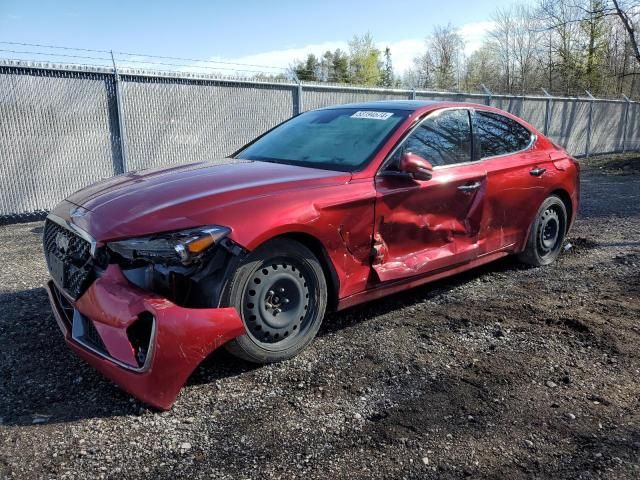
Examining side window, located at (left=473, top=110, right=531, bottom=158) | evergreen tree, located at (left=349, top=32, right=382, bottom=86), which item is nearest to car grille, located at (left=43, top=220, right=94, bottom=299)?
side window, located at (left=473, top=110, right=531, bottom=158)

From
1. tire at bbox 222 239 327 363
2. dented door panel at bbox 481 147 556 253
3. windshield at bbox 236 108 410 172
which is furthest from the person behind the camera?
dented door panel at bbox 481 147 556 253

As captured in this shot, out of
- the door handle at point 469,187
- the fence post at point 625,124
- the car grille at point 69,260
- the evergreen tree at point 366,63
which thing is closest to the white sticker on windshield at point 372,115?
the door handle at point 469,187

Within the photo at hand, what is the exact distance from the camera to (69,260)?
3.06 m

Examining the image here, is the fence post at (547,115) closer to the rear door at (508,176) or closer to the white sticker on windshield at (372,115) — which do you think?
the rear door at (508,176)

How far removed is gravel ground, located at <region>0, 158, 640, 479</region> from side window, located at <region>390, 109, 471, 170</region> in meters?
1.19

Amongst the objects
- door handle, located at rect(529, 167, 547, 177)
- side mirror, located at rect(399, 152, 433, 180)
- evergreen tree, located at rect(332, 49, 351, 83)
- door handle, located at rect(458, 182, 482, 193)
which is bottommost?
door handle, located at rect(458, 182, 482, 193)

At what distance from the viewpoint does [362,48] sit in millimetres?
72000

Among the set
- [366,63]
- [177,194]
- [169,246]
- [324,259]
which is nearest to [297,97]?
[324,259]

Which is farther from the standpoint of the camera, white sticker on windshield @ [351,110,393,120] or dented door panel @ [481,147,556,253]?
dented door panel @ [481,147,556,253]

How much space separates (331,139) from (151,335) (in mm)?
2158

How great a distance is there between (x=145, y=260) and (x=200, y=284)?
1.02ft

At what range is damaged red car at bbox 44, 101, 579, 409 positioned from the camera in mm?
A: 2697

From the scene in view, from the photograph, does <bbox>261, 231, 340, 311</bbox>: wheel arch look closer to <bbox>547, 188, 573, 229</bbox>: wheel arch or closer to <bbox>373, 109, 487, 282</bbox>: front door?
<bbox>373, 109, 487, 282</bbox>: front door

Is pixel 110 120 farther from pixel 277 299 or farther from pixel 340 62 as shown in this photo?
pixel 340 62
